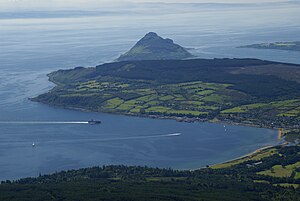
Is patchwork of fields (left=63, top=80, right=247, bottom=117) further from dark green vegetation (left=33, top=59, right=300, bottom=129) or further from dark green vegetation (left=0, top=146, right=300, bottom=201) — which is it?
dark green vegetation (left=0, top=146, right=300, bottom=201)

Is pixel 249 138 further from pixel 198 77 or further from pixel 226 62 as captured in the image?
pixel 226 62

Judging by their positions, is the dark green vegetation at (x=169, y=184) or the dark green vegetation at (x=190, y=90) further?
the dark green vegetation at (x=190, y=90)

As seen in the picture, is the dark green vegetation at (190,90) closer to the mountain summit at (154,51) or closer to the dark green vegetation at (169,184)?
the dark green vegetation at (169,184)

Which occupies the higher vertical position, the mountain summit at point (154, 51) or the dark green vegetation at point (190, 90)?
the mountain summit at point (154, 51)

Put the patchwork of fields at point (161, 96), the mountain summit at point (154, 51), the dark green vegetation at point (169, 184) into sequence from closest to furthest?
the dark green vegetation at point (169, 184) → the patchwork of fields at point (161, 96) → the mountain summit at point (154, 51)

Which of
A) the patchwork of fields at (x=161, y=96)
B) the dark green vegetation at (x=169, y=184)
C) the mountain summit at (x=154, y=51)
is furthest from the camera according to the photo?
the mountain summit at (x=154, y=51)

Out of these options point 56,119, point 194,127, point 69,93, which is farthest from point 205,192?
point 69,93

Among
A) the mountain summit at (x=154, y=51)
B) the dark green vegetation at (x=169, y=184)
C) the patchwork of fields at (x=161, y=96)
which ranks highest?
the mountain summit at (x=154, y=51)

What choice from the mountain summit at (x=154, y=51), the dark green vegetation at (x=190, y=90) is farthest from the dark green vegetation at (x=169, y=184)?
the mountain summit at (x=154, y=51)
